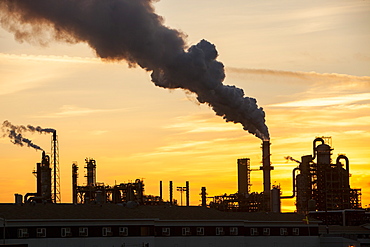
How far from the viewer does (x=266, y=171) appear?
5399 inches

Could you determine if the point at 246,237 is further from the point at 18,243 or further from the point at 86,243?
the point at 18,243

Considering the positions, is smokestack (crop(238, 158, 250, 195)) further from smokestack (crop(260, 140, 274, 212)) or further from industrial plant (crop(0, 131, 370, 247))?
smokestack (crop(260, 140, 274, 212))

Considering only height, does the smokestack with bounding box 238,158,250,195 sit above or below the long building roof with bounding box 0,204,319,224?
above

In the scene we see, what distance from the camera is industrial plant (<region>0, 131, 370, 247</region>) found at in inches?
3191

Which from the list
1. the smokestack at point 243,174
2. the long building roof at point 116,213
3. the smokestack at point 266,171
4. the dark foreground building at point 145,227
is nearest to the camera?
the dark foreground building at point 145,227

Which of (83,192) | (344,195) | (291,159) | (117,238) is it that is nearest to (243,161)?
(291,159)

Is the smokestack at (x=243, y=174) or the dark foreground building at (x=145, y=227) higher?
the smokestack at (x=243, y=174)

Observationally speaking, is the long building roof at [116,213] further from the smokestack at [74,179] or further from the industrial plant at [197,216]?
the smokestack at [74,179]

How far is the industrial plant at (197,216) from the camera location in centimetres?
8106

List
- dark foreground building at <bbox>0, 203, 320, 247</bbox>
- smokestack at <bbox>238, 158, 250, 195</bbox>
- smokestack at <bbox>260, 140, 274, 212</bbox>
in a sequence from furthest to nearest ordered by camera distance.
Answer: smokestack at <bbox>238, 158, 250, 195</bbox> → smokestack at <bbox>260, 140, 274, 212</bbox> → dark foreground building at <bbox>0, 203, 320, 247</bbox>

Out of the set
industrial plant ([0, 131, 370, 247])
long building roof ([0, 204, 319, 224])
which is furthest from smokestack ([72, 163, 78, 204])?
long building roof ([0, 204, 319, 224])

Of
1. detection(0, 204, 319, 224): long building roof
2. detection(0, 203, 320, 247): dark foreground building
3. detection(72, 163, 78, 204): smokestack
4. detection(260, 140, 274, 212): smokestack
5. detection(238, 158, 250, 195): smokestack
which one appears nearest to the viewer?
detection(0, 203, 320, 247): dark foreground building

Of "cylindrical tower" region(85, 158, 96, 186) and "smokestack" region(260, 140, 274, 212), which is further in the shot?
"cylindrical tower" region(85, 158, 96, 186)

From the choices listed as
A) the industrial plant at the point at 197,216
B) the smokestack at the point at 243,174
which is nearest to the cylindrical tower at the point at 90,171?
the industrial plant at the point at 197,216
